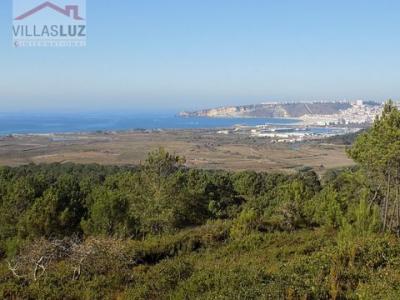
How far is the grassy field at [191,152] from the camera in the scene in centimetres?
6456

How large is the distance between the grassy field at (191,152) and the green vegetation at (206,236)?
34.3 meters

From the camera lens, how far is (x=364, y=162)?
1664cm

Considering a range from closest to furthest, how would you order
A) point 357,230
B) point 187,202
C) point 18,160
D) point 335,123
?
point 357,230 < point 187,202 < point 18,160 < point 335,123

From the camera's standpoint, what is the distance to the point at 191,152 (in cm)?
7806

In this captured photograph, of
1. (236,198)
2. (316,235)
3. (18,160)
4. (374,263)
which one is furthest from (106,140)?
(374,263)

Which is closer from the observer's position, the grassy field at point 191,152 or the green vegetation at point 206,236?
the green vegetation at point 206,236

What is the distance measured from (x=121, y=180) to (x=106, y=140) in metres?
70.2

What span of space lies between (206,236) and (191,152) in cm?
6352

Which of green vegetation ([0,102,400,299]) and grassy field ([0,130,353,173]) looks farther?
grassy field ([0,130,353,173])

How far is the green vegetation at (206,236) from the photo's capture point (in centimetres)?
644

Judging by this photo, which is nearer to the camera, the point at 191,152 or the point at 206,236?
the point at 206,236

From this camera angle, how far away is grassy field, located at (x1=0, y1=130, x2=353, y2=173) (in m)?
64.6

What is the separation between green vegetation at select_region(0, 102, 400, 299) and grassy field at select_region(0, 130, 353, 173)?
1350 inches

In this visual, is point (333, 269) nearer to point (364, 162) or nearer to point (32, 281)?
point (32, 281)
